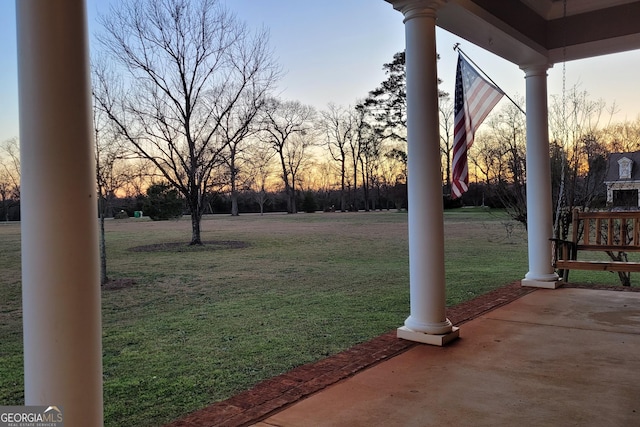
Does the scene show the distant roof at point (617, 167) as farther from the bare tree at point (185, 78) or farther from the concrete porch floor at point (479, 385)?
the bare tree at point (185, 78)

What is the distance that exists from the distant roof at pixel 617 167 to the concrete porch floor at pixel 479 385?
5.02m

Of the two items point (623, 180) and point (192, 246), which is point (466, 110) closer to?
point (623, 180)

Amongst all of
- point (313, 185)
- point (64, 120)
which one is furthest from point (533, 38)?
point (313, 185)

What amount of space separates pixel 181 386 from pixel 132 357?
103 cm

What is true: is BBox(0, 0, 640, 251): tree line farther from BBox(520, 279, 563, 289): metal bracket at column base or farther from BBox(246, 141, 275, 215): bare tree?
BBox(520, 279, 563, 289): metal bracket at column base

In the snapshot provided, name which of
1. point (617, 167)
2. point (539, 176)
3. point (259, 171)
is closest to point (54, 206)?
point (539, 176)

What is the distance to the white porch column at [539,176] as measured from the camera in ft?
16.8

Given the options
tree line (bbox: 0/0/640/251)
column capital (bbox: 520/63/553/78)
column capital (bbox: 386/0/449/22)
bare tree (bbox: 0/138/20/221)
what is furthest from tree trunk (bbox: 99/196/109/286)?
column capital (bbox: 520/63/553/78)

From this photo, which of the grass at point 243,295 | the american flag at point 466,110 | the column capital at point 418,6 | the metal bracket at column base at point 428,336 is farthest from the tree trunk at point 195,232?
the column capital at point 418,6

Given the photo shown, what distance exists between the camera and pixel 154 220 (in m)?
8.66

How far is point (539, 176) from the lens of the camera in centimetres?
516

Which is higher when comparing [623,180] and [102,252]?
[623,180]

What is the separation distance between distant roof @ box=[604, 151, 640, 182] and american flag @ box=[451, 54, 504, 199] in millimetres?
4871

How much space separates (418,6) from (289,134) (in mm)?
6791
